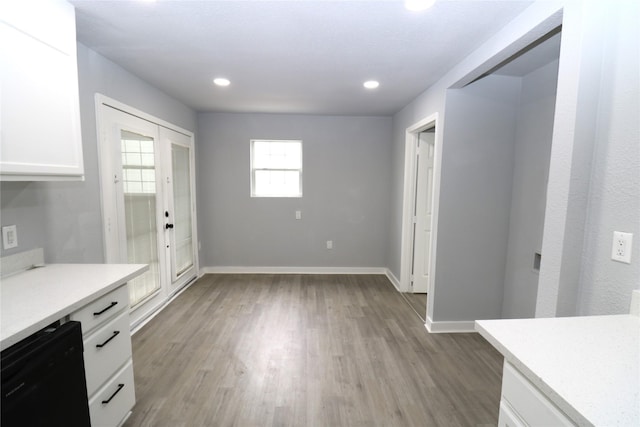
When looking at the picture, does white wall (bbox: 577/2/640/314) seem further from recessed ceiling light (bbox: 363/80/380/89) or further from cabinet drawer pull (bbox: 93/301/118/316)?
cabinet drawer pull (bbox: 93/301/118/316)

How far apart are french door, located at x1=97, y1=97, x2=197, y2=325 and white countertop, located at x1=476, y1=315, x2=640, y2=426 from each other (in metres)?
2.81

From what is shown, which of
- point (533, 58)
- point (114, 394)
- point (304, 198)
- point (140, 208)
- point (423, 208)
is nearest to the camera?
point (114, 394)

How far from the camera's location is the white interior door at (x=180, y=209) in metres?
3.50

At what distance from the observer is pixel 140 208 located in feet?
9.63

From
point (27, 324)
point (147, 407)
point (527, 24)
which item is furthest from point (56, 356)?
point (527, 24)

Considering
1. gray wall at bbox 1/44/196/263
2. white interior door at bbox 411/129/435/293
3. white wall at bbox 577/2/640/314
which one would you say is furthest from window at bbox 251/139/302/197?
white wall at bbox 577/2/640/314

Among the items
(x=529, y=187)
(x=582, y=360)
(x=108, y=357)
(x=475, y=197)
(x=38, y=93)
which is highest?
(x=38, y=93)

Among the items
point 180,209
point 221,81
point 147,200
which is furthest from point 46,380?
point 180,209

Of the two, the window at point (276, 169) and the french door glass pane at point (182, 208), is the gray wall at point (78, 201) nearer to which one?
the french door glass pane at point (182, 208)

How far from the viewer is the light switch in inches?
63.2

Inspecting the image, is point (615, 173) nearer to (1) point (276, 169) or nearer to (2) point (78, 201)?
(2) point (78, 201)

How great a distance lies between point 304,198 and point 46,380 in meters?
3.67

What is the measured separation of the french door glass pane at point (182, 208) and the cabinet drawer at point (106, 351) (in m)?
2.17

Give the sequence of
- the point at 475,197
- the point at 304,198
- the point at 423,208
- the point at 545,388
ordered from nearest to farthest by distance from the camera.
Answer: the point at 545,388, the point at 475,197, the point at 423,208, the point at 304,198
